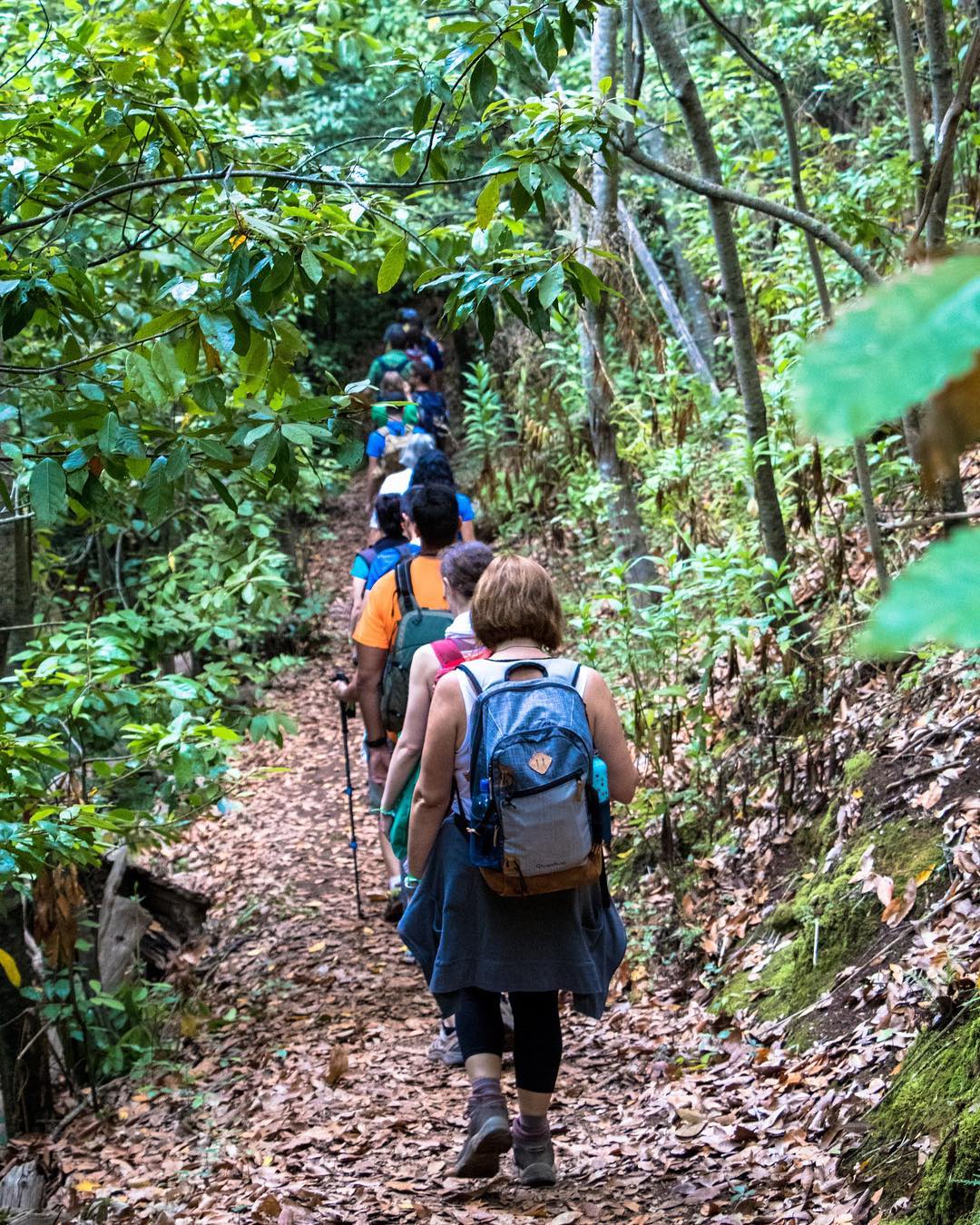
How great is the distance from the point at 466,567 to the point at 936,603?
147 inches

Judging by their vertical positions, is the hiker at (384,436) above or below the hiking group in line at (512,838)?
above

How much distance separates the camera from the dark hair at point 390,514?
18.4 ft

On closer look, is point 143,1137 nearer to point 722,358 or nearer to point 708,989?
point 708,989

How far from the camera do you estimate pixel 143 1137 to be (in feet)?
15.7

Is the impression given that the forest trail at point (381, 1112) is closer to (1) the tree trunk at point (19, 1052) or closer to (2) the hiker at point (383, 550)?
(1) the tree trunk at point (19, 1052)

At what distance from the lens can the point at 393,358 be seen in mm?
10789

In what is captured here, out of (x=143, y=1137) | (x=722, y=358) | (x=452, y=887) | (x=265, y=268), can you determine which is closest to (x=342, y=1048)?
(x=143, y=1137)

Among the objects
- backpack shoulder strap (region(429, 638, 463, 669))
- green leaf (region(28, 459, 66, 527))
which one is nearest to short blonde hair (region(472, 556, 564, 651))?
backpack shoulder strap (region(429, 638, 463, 669))

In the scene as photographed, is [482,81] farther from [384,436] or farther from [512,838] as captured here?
[384,436]

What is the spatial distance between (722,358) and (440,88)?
9.49 m

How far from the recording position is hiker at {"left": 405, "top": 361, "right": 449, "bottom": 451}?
1072 cm

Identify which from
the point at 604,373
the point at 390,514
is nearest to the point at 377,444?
the point at 604,373

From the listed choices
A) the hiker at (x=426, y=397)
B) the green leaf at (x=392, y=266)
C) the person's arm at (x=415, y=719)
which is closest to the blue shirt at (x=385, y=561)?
the person's arm at (x=415, y=719)

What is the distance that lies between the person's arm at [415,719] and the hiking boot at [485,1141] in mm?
1079
